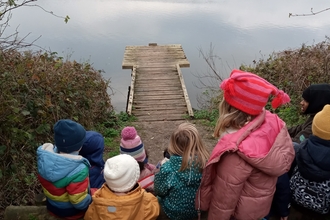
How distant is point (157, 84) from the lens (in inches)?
396

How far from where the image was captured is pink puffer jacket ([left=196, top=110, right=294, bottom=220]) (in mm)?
1941

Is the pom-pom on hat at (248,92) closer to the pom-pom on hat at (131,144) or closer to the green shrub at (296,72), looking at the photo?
the pom-pom on hat at (131,144)

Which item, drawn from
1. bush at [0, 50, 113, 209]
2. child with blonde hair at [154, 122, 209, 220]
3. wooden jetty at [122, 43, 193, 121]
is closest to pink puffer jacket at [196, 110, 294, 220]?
child with blonde hair at [154, 122, 209, 220]

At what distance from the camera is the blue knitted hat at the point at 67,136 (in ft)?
7.59

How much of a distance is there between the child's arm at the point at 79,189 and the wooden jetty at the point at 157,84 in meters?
5.57

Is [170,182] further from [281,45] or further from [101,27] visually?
[101,27]

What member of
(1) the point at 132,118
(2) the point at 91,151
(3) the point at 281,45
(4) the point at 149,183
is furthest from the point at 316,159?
(3) the point at 281,45

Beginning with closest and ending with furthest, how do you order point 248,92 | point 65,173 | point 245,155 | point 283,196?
point 245,155
point 248,92
point 65,173
point 283,196

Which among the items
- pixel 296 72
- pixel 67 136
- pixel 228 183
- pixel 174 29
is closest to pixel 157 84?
Result: pixel 296 72

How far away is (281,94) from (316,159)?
46 centimetres

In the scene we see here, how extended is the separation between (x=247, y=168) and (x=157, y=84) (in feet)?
26.9

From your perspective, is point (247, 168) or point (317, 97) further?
point (317, 97)

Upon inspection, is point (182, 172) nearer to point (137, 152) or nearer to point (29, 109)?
point (137, 152)

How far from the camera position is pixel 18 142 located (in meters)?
3.77
